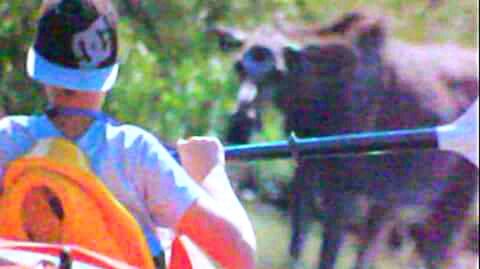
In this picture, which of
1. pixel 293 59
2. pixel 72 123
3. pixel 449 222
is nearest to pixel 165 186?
pixel 72 123

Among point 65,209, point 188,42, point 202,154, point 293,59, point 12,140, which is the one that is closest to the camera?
point 65,209

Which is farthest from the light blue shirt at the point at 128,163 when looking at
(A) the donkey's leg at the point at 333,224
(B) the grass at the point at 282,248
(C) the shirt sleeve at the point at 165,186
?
(A) the donkey's leg at the point at 333,224

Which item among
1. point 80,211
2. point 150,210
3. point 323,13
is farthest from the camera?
point 323,13

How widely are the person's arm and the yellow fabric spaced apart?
0.12m

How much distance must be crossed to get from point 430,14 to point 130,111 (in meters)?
1.35

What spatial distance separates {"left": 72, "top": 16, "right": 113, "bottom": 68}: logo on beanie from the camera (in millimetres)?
2617

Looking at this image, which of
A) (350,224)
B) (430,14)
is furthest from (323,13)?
(350,224)

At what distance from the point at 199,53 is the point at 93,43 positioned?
4291 millimetres

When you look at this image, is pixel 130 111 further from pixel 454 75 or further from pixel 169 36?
pixel 454 75

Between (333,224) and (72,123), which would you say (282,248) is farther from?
(72,123)

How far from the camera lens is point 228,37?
6.90m

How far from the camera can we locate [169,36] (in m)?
6.83

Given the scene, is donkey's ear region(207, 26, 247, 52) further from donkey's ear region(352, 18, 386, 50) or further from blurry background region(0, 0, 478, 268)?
donkey's ear region(352, 18, 386, 50)

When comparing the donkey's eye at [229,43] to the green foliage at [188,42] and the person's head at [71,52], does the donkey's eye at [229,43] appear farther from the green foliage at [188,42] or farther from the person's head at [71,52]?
the person's head at [71,52]
